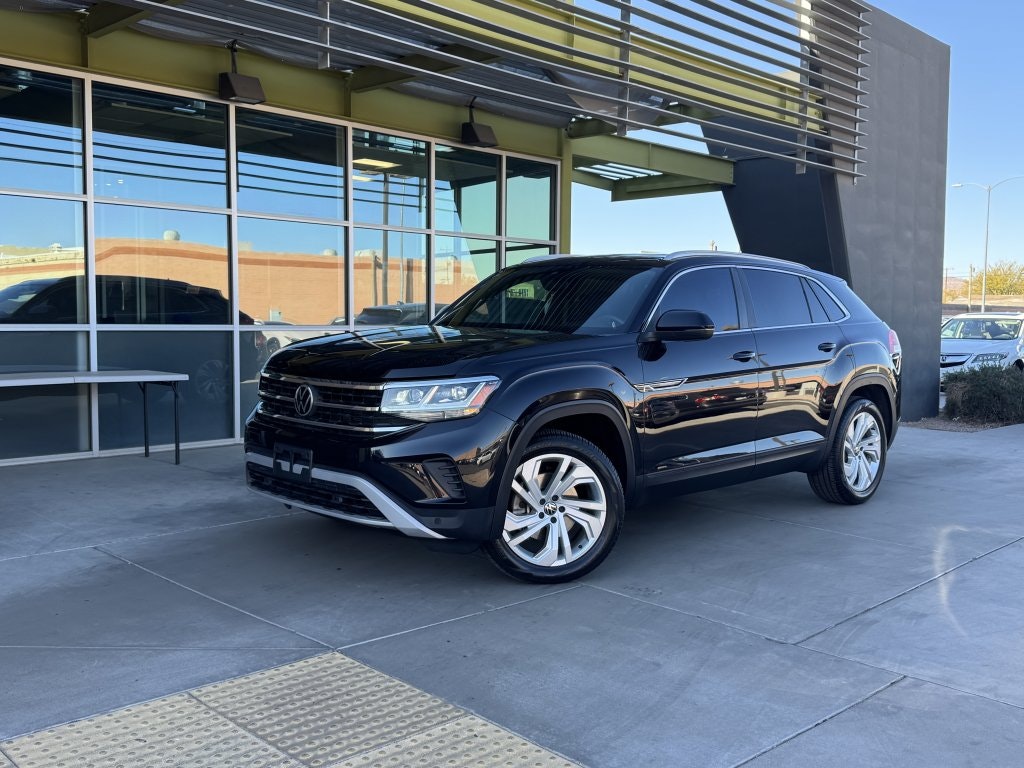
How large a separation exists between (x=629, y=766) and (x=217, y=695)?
1575 mm

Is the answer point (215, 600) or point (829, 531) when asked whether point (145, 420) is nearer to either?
point (215, 600)

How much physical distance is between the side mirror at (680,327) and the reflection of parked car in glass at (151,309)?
5601 millimetres

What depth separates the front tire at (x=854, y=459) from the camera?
23.6 feet

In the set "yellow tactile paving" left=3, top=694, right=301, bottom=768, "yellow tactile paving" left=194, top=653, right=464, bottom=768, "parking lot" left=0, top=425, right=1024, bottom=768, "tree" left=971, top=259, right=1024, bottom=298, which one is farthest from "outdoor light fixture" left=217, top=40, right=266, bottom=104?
"tree" left=971, top=259, right=1024, bottom=298

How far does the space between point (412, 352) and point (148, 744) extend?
240 cm

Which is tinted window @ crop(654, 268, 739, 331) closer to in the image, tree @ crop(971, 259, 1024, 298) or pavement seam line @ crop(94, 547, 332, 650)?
pavement seam line @ crop(94, 547, 332, 650)

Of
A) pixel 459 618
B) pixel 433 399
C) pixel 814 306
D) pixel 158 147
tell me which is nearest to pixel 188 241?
pixel 158 147

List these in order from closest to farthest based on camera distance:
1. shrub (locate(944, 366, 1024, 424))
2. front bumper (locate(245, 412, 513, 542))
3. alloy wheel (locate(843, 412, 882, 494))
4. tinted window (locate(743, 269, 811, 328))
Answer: front bumper (locate(245, 412, 513, 542)) < tinted window (locate(743, 269, 811, 328)) < alloy wheel (locate(843, 412, 882, 494)) < shrub (locate(944, 366, 1024, 424))

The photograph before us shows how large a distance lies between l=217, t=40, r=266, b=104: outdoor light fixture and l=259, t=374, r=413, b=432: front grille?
15.8 feet

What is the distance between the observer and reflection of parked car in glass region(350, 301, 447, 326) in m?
11.1

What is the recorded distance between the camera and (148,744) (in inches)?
130

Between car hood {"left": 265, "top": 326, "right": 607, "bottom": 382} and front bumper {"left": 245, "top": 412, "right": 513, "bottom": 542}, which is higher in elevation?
car hood {"left": 265, "top": 326, "right": 607, "bottom": 382}

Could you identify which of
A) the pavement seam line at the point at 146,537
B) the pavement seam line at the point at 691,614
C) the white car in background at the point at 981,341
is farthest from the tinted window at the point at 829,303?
the white car in background at the point at 981,341

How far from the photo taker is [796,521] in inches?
273
